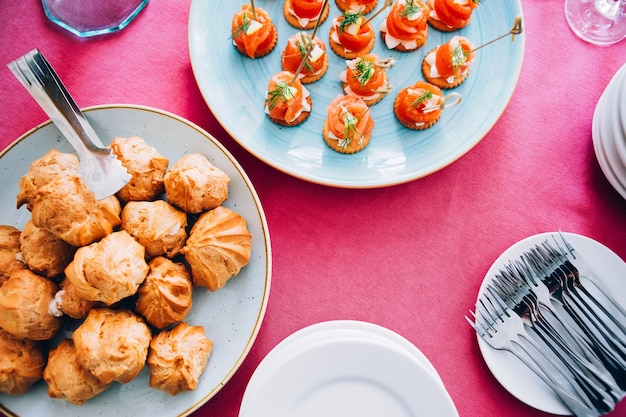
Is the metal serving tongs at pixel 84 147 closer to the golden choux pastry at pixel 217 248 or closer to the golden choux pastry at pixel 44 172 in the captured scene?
the golden choux pastry at pixel 44 172

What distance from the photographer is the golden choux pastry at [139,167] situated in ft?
5.03

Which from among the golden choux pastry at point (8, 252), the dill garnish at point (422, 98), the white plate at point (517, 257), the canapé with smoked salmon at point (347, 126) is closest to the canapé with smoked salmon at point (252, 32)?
the canapé with smoked salmon at point (347, 126)

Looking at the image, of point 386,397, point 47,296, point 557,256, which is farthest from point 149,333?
point 557,256

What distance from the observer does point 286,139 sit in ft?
5.78

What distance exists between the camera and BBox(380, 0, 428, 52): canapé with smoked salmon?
70.9 inches

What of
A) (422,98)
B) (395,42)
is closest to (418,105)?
(422,98)

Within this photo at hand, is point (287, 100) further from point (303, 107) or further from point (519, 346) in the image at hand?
point (519, 346)

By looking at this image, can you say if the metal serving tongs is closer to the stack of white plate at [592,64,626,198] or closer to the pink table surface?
the pink table surface

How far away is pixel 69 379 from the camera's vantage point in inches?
56.2

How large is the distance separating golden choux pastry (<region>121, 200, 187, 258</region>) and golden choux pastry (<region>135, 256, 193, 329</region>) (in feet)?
0.13

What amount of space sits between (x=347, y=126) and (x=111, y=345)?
3.34 feet

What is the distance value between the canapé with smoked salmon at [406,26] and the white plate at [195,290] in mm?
809

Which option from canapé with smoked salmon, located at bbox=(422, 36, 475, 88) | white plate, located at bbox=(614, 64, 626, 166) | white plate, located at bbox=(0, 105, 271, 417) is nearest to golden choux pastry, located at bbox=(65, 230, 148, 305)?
white plate, located at bbox=(0, 105, 271, 417)

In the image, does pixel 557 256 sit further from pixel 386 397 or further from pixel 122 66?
pixel 122 66
